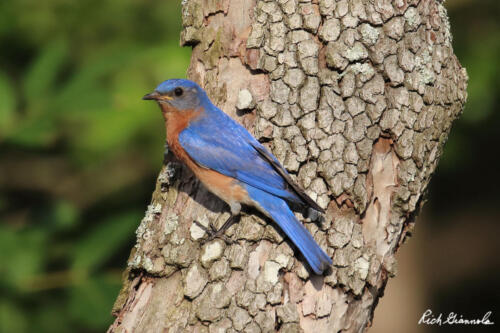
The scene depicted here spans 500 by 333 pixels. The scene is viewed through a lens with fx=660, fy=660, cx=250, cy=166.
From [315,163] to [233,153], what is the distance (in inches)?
24.4

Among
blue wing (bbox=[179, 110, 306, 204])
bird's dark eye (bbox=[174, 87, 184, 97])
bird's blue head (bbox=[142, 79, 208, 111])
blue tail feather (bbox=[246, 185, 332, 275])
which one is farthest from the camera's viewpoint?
bird's dark eye (bbox=[174, 87, 184, 97])

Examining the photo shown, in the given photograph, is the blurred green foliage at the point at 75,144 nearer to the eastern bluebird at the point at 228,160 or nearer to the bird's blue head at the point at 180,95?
the bird's blue head at the point at 180,95

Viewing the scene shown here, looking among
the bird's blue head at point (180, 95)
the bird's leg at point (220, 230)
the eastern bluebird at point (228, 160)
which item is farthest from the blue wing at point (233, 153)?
the bird's leg at point (220, 230)

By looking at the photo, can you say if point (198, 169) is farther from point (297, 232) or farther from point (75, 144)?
point (75, 144)

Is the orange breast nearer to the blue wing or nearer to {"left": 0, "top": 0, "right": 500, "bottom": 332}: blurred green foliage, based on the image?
the blue wing

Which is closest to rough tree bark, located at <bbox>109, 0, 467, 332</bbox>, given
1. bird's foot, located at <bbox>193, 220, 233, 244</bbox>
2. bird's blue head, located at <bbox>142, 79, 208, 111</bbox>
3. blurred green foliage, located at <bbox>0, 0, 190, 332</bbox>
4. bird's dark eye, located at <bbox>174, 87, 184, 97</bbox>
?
bird's foot, located at <bbox>193, 220, 233, 244</bbox>

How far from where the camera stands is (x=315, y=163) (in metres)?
3.75

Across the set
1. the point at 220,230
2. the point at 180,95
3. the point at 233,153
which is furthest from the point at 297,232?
the point at 180,95

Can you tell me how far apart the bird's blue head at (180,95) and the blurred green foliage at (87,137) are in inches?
16.5

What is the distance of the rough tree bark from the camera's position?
3543 mm

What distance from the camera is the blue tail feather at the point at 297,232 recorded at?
3473mm

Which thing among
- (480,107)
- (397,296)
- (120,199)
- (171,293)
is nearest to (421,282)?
(397,296)

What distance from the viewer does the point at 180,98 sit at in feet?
14.1

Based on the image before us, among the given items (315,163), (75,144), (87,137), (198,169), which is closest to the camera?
(315,163)
